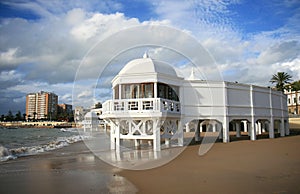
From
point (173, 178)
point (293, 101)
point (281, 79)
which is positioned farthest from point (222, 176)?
point (293, 101)

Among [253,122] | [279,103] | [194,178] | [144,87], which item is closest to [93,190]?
[194,178]

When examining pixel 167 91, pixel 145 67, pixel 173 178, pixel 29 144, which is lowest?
pixel 29 144

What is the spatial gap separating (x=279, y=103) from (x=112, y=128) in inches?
645

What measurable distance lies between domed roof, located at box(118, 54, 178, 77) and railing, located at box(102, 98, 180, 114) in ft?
6.31

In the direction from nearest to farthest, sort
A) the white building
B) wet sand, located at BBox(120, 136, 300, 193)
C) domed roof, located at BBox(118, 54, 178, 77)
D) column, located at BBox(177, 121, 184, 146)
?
wet sand, located at BBox(120, 136, 300, 193) → the white building → domed roof, located at BBox(118, 54, 178, 77) → column, located at BBox(177, 121, 184, 146)

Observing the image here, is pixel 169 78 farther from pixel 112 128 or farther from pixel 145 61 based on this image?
pixel 112 128

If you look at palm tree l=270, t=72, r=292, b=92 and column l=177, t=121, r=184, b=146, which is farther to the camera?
palm tree l=270, t=72, r=292, b=92

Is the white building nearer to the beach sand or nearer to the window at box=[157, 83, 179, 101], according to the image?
the window at box=[157, 83, 179, 101]

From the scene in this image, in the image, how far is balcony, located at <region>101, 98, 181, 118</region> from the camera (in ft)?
46.9

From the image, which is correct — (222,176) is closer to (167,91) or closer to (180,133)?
(180,133)

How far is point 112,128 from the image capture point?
17.4 meters

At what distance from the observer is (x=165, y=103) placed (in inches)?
631

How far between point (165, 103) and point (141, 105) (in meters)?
1.99

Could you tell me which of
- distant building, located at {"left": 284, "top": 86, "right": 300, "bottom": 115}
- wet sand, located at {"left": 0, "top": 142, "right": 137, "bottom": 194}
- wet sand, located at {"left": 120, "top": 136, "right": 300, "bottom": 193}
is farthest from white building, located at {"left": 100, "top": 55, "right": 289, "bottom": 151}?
distant building, located at {"left": 284, "top": 86, "right": 300, "bottom": 115}
